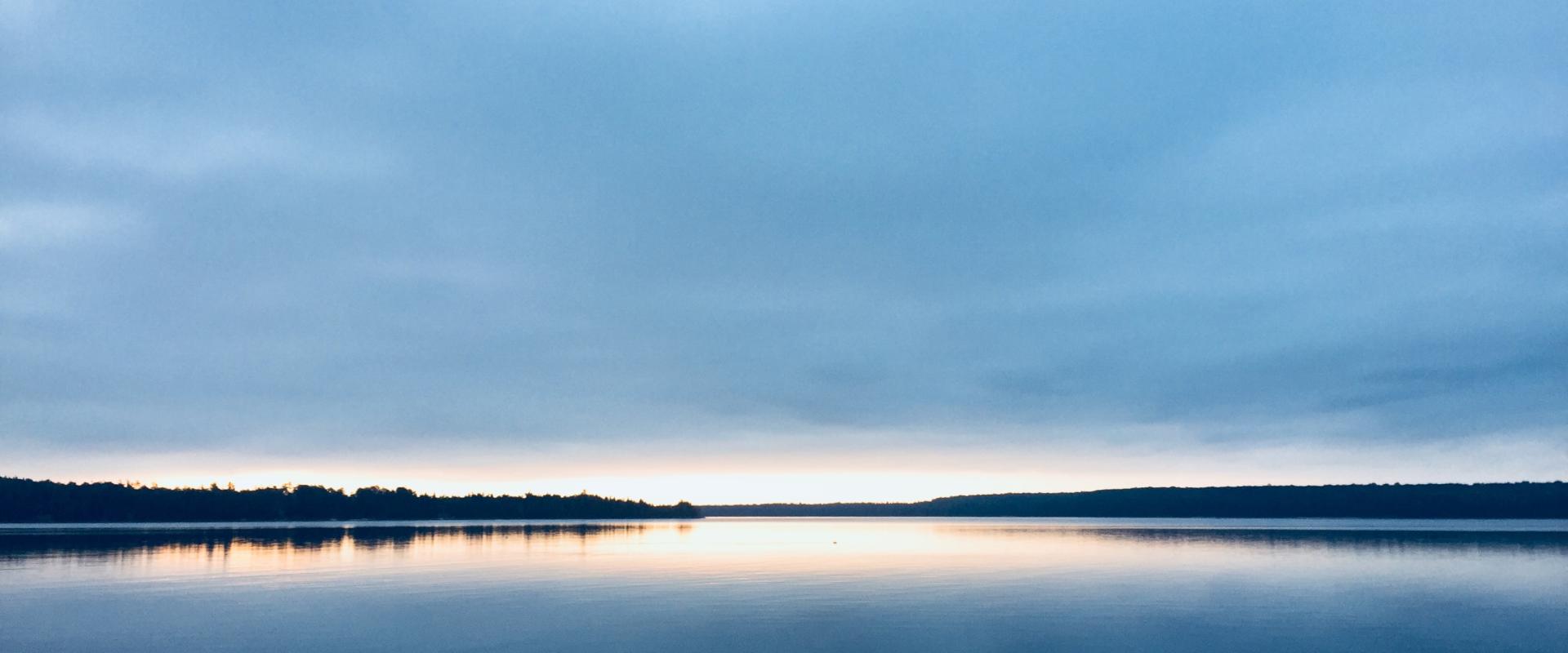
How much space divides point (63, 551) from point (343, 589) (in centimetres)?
4001

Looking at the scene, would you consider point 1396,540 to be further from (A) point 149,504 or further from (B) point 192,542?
(A) point 149,504

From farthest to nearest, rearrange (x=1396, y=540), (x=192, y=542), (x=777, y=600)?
(x=1396, y=540)
(x=192, y=542)
(x=777, y=600)

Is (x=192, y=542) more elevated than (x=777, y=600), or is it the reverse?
(x=777, y=600)

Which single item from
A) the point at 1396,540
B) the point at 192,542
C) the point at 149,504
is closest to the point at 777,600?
the point at 192,542

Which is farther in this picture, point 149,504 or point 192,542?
point 149,504

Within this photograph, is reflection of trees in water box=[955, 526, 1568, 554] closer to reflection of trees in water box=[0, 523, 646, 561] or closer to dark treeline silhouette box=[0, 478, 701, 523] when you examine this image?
reflection of trees in water box=[0, 523, 646, 561]

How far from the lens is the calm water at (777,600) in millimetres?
29469

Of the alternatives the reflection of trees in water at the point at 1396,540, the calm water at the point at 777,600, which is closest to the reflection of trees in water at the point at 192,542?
the calm water at the point at 777,600

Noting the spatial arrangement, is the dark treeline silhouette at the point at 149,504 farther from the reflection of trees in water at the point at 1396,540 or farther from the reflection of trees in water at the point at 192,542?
the reflection of trees in water at the point at 1396,540

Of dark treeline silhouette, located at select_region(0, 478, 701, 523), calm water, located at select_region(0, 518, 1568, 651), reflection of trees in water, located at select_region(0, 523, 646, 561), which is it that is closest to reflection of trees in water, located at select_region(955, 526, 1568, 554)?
calm water, located at select_region(0, 518, 1568, 651)

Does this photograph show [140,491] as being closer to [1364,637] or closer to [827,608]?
[827,608]

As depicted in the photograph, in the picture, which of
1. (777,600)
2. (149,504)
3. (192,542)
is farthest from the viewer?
(149,504)

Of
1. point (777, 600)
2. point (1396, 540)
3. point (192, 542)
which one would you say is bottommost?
point (1396, 540)

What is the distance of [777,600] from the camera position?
3975 cm
